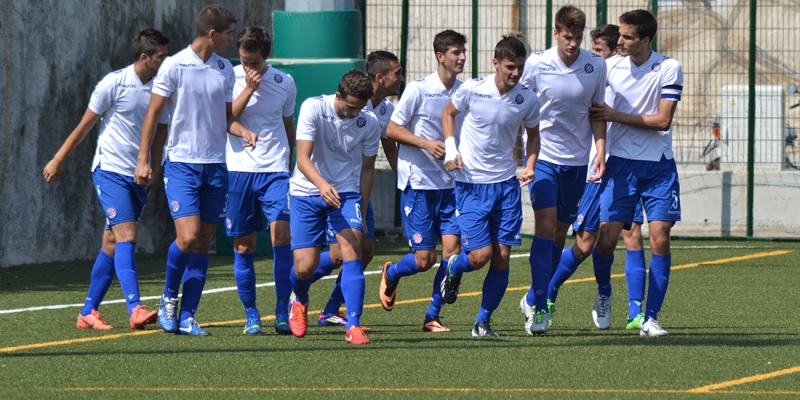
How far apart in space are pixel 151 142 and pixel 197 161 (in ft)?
1.04

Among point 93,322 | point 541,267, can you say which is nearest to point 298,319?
point 93,322

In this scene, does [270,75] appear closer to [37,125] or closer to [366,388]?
[366,388]

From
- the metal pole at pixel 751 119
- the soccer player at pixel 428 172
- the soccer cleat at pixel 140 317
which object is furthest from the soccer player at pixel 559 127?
the metal pole at pixel 751 119

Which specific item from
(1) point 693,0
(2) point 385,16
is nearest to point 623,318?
(2) point 385,16

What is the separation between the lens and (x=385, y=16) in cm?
1702

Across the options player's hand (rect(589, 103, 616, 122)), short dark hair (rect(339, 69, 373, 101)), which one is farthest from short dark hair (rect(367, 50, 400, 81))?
player's hand (rect(589, 103, 616, 122))

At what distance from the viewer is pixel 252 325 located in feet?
27.1

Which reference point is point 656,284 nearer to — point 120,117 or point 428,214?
point 428,214

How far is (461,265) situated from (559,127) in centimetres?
115

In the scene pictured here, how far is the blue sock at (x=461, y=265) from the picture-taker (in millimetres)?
8055

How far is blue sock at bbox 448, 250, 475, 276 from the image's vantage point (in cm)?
805

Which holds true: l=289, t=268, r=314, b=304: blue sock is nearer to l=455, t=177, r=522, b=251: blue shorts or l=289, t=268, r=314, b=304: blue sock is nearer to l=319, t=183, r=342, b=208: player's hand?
l=319, t=183, r=342, b=208: player's hand

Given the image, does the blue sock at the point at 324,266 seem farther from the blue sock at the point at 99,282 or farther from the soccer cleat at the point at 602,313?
the soccer cleat at the point at 602,313

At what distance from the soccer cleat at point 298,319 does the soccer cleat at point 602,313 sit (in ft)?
6.59
